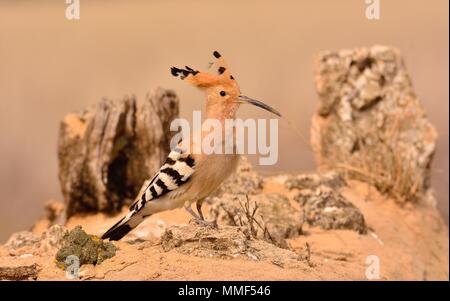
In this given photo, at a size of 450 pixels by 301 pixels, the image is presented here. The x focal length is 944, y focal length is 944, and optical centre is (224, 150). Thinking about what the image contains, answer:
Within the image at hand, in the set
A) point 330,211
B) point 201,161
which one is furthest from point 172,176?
point 330,211

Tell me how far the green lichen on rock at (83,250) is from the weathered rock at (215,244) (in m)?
0.40

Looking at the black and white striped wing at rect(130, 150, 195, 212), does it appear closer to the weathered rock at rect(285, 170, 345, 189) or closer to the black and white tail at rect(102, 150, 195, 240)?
the black and white tail at rect(102, 150, 195, 240)

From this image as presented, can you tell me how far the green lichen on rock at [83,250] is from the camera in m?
5.98

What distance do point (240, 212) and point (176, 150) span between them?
175cm

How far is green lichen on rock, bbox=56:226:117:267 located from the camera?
5.98 meters

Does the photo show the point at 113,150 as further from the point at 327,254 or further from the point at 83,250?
the point at 83,250

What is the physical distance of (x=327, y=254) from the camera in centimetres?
802

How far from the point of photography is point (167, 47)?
2425cm

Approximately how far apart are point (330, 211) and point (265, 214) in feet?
2.79

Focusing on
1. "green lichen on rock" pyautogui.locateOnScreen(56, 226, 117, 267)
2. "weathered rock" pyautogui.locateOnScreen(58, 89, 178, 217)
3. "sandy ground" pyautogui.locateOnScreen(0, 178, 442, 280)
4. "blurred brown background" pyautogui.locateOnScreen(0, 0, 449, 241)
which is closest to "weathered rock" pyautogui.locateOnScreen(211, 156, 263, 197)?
"sandy ground" pyautogui.locateOnScreen(0, 178, 442, 280)

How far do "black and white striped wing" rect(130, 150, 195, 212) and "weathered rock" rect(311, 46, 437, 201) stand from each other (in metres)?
4.58

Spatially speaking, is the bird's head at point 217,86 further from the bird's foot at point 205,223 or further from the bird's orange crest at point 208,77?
the bird's foot at point 205,223
